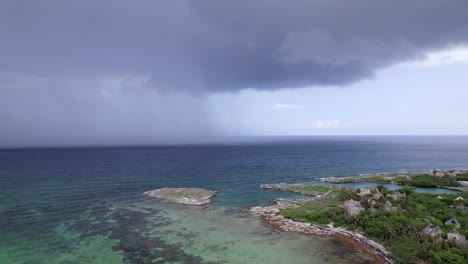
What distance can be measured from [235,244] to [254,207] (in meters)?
21.4

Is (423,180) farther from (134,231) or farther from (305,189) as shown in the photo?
(134,231)

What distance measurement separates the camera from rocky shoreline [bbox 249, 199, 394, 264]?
38031mm

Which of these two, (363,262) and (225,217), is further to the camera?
(225,217)

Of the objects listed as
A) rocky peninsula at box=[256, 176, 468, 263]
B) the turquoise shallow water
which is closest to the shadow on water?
A: the turquoise shallow water

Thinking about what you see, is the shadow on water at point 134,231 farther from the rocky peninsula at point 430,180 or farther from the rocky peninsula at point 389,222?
the rocky peninsula at point 430,180

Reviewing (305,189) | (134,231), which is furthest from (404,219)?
(134,231)

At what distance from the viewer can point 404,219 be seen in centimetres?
4488

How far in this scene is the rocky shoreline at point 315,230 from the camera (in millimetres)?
38031

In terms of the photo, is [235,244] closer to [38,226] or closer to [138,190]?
[38,226]

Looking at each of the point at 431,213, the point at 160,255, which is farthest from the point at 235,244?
the point at 431,213

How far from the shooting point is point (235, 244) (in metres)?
43.2

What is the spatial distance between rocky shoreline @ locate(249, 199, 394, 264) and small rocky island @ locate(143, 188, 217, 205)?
16.0m

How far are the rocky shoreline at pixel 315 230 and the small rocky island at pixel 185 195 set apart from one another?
16034 millimetres

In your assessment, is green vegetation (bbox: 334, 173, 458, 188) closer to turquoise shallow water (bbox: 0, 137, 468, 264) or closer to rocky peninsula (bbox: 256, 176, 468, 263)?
rocky peninsula (bbox: 256, 176, 468, 263)
